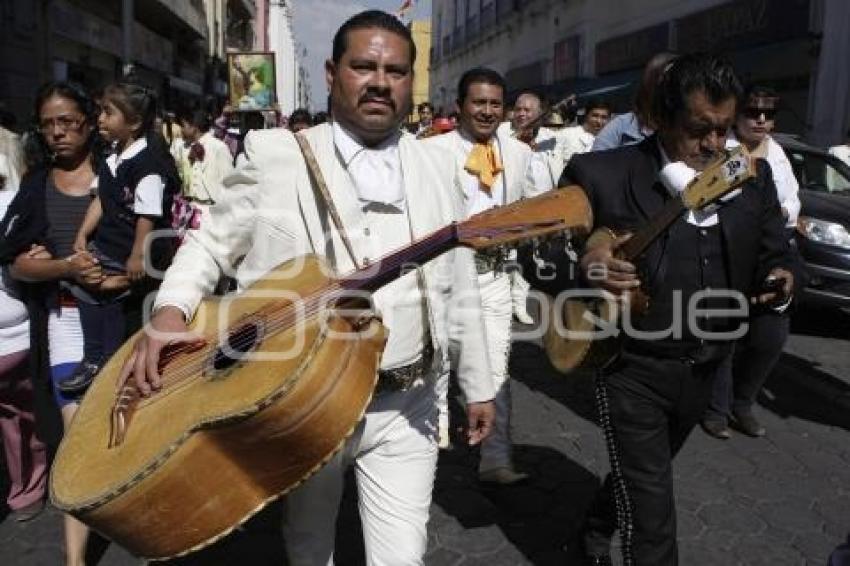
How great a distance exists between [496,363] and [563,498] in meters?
0.78

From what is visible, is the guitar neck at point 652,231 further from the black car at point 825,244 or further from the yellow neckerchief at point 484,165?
the black car at point 825,244

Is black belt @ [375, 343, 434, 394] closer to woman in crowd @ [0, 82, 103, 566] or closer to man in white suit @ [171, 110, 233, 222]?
woman in crowd @ [0, 82, 103, 566]

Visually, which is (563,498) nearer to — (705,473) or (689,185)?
(705,473)

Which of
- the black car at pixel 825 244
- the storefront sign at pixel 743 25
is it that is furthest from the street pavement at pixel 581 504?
the storefront sign at pixel 743 25

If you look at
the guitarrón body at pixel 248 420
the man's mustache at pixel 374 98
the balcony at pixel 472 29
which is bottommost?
the guitarrón body at pixel 248 420

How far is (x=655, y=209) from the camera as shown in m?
2.60

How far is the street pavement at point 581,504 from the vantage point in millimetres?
3607

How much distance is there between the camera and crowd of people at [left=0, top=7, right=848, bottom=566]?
2.30 metres

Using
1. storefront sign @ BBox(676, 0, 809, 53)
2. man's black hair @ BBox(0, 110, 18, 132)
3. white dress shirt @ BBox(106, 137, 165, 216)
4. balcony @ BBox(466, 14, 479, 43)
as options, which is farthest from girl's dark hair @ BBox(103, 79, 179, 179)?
balcony @ BBox(466, 14, 479, 43)

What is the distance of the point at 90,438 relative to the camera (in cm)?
215

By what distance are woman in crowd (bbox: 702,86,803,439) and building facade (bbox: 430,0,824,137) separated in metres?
9.98

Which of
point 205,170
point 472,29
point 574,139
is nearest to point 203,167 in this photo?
point 205,170

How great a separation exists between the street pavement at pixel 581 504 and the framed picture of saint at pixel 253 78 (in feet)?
69.6

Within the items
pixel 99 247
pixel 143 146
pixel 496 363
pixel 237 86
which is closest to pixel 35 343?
Result: pixel 99 247
